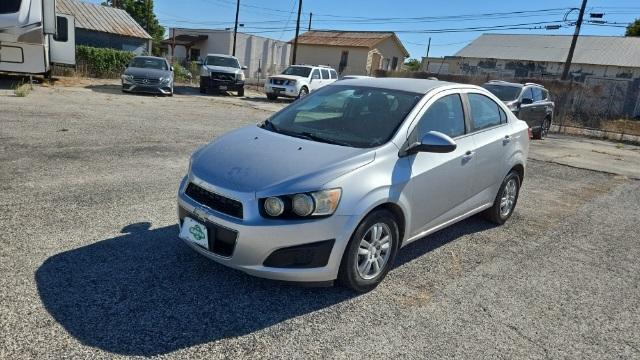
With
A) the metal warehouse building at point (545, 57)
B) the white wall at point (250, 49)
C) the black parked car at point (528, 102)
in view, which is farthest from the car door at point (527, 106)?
the white wall at point (250, 49)

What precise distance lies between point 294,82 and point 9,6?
11.3m

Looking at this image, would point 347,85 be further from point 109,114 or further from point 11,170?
point 109,114

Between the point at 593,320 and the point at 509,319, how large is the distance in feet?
2.20

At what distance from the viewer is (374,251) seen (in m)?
3.41

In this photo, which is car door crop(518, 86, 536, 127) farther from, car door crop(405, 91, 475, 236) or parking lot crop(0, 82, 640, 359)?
car door crop(405, 91, 475, 236)

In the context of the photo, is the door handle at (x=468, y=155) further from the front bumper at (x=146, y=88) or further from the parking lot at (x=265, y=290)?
the front bumper at (x=146, y=88)

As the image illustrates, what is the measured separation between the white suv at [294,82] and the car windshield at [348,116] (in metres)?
16.5

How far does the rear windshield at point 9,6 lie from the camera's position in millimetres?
12273

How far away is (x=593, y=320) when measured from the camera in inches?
133

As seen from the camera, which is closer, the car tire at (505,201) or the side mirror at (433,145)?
the side mirror at (433,145)

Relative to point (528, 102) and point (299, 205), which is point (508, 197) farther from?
point (528, 102)

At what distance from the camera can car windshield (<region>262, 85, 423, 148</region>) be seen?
3707mm

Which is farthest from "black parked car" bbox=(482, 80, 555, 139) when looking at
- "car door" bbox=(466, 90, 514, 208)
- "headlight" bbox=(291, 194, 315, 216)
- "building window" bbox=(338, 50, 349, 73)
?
"building window" bbox=(338, 50, 349, 73)

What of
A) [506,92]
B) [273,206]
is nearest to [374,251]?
[273,206]
